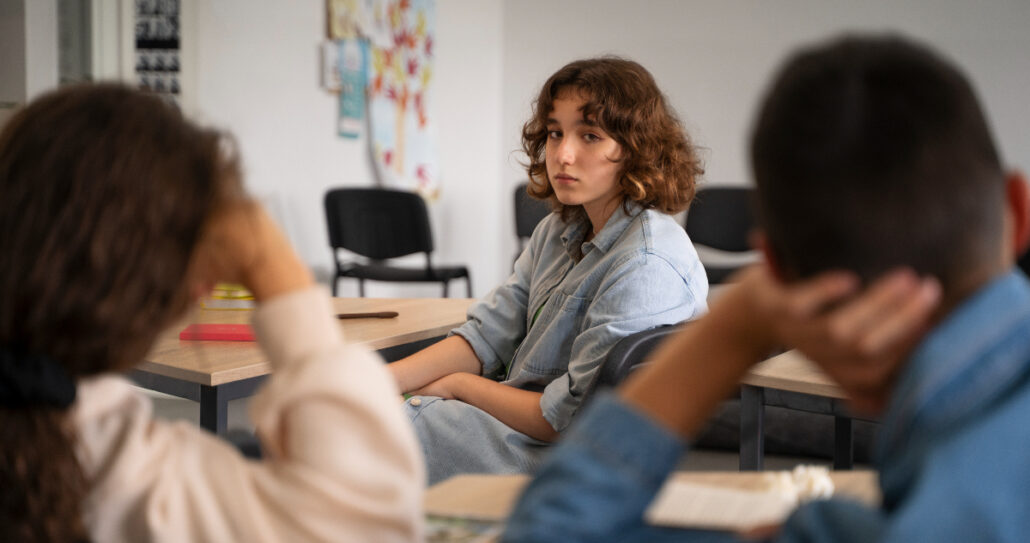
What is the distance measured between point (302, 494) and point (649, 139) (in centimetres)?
→ 139

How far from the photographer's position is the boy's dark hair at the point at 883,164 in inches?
17.3

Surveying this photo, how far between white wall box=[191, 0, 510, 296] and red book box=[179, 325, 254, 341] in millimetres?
1459

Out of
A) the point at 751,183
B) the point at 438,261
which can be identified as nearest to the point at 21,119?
the point at 751,183

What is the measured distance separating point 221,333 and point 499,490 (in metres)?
1.10

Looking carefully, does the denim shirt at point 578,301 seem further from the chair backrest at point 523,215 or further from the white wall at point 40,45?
the chair backrest at point 523,215

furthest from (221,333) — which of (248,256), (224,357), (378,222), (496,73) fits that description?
(496,73)

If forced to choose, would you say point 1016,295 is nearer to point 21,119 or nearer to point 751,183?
point 751,183

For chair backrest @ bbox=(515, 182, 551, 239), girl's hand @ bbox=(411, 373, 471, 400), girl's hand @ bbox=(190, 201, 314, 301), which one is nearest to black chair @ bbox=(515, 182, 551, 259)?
chair backrest @ bbox=(515, 182, 551, 239)

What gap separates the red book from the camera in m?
1.77

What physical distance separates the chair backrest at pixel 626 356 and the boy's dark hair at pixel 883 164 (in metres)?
0.93

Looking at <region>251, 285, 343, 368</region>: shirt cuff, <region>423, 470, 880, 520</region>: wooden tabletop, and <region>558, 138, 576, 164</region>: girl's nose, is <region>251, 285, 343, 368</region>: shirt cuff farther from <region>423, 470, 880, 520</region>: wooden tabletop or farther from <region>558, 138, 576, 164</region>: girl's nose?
<region>558, 138, 576, 164</region>: girl's nose

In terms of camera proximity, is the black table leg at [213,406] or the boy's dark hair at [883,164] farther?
the black table leg at [213,406]

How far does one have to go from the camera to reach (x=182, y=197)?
22.8 inches

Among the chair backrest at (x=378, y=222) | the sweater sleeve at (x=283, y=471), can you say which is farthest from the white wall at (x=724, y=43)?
the sweater sleeve at (x=283, y=471)
